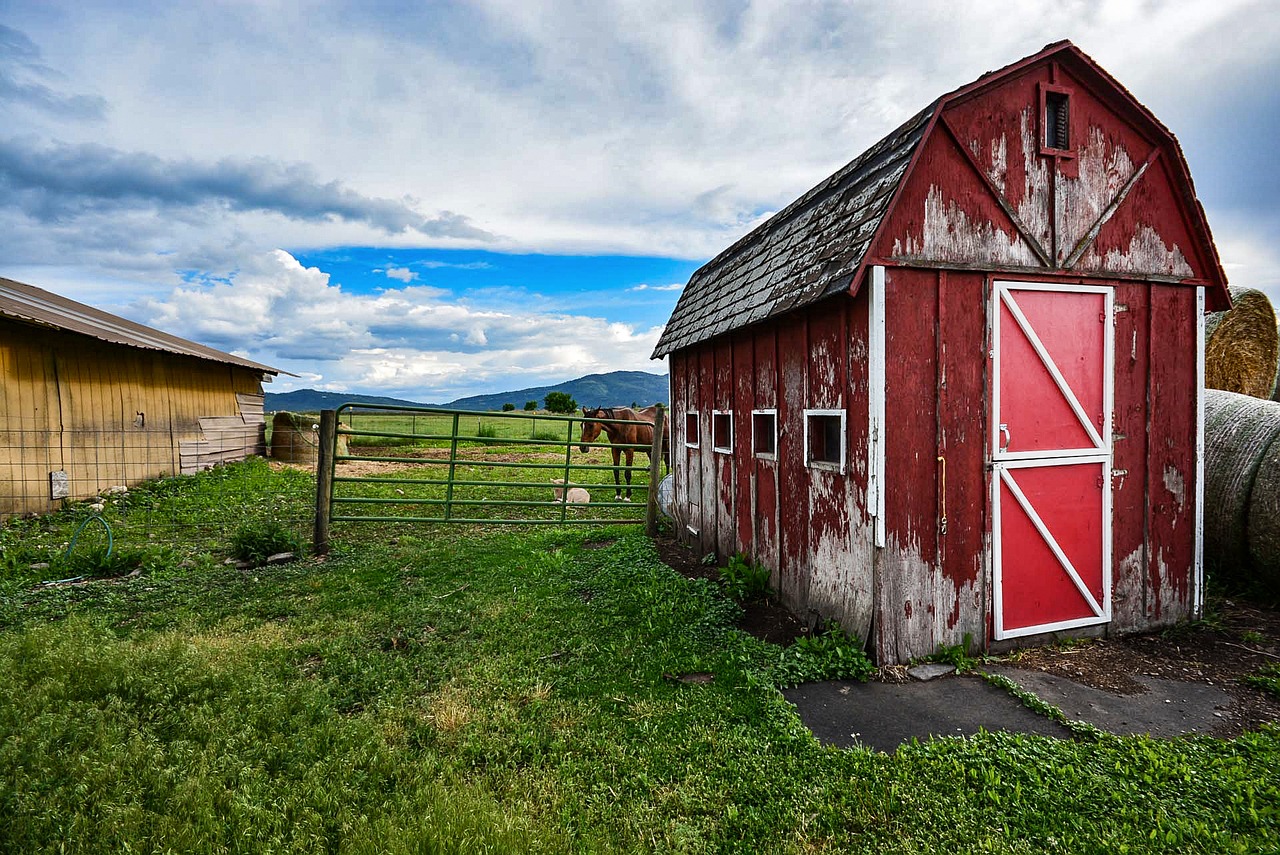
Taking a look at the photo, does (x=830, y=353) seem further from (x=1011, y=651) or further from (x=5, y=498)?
(x=5, y=498)

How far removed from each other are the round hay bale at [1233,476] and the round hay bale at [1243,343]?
2776 millimetres

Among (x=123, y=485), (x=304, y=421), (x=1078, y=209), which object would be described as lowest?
(x=123, y=485)

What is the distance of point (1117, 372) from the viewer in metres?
4.66

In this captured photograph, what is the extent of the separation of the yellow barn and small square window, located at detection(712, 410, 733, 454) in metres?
10.3

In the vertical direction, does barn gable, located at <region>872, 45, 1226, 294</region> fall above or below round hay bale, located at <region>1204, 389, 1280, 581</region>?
above

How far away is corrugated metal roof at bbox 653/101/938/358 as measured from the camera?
13.6 feet

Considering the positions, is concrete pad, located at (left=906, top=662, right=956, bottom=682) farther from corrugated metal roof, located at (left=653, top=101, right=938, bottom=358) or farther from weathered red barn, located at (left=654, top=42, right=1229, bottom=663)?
corrugated metal roof, located at (left=653, top=101, right=938, bottom=358)

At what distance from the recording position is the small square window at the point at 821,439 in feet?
15.4

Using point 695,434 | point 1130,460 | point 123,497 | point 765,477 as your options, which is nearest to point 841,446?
point 765,477

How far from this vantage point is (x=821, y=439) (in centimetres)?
501

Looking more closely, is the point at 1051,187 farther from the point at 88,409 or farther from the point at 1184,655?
the point at 88,409

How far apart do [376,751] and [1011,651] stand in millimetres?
4389

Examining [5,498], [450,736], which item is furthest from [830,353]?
[5,498]

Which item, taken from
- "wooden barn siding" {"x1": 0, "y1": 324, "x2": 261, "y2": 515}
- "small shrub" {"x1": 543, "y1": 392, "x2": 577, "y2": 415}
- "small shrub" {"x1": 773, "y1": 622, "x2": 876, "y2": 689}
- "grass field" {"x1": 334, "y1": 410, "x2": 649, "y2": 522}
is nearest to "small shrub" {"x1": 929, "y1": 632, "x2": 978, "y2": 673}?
"small shrub" {"x1": 773, "y1": 622, "x2": 876, "y2": 689}
